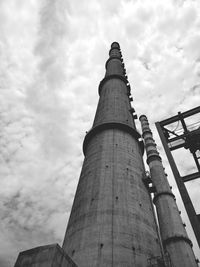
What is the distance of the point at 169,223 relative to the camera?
2117 cm

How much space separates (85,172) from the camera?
24.6 metres

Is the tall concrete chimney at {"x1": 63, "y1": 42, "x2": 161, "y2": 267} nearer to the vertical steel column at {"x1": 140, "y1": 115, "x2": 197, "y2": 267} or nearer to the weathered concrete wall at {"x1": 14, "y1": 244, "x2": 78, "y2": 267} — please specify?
the vertical steel column at {"x1": 140, "y1": 115, "x2": 197, "y2": 267}

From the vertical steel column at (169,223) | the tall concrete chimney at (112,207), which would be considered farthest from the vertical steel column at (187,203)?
the vertical steel column at (169,223)

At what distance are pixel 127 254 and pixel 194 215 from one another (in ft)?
25.1

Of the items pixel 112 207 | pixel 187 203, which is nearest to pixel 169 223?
pixel 112 207

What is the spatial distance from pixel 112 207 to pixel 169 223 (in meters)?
6.26

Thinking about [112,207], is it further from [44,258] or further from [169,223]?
[44,258]

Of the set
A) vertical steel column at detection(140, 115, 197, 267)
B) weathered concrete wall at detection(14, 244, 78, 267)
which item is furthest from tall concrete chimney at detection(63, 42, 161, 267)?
weathered concrete wall at detection(14, 244, 78, 267)

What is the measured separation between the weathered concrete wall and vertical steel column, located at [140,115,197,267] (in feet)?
42.6

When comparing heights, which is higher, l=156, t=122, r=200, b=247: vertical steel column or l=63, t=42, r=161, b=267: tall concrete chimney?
l=63, t=42, r=161, b=267: tall concrete chimney

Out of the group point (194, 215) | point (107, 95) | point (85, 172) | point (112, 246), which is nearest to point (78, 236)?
point (112, 246)

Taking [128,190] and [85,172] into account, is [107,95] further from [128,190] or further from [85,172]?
[128,190]

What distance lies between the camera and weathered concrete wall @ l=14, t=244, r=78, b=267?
8.73 metres

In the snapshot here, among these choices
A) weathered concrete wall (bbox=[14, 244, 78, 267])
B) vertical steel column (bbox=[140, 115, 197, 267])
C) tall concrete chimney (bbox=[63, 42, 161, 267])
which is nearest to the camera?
weathered concrete wall (bbox=[14, 244, 78, 267])
